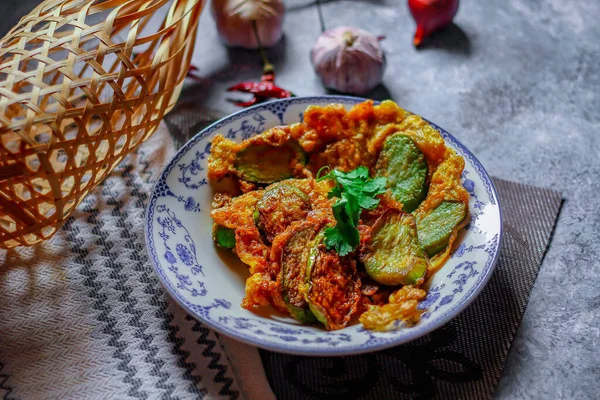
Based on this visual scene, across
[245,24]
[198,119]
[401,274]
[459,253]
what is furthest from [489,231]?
[245,24]

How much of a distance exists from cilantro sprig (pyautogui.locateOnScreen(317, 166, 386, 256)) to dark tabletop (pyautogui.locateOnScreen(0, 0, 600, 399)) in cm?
72

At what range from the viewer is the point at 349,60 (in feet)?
9.87

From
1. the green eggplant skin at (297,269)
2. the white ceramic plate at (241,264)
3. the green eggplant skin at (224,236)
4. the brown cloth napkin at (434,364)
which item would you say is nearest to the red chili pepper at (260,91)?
the white ceramic plate at (241,264)

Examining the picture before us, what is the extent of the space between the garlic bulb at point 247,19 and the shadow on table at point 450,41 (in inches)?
34.8

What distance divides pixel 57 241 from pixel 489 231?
165 centimetres

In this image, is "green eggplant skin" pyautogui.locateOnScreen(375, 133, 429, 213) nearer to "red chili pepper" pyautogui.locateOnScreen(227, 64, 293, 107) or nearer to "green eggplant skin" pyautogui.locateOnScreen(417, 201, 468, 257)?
"green eggplant skin" pyautogui.locateOnScreen(417, 201, 468, 257)

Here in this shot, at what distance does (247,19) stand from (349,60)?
633mm

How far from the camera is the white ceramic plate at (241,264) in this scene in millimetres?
1773

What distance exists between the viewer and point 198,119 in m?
2.94

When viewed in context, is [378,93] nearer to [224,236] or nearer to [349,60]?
[349,60]

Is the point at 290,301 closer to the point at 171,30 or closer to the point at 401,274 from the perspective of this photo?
the point at 401,274

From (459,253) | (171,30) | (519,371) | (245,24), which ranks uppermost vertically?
(171,30)

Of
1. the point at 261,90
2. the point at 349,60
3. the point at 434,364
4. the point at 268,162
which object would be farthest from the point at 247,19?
the point at 434,364

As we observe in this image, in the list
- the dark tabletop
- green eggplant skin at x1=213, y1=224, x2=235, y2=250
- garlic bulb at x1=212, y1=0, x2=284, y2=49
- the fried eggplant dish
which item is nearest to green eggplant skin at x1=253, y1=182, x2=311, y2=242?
the fried eggplant dish
